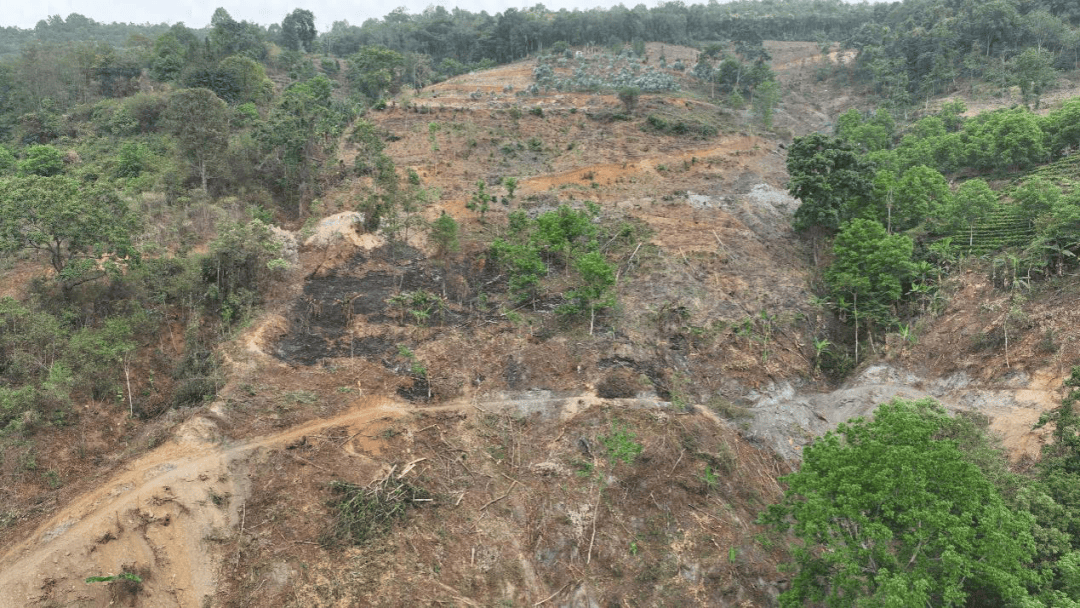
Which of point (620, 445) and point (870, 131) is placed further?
point (870, 131)

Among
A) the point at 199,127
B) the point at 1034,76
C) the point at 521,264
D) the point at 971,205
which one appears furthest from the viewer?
the point at 1034,76

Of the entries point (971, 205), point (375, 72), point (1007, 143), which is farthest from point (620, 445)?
point (375, 72)

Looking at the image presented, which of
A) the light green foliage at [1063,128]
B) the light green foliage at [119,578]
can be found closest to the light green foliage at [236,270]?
the light green foliage at [119,578]

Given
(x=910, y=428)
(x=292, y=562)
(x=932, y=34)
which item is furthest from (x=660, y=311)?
(x=932, y=34)

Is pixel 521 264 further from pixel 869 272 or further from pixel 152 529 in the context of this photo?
pixel 152 529

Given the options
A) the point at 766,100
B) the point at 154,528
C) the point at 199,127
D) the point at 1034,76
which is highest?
the point at 1034,76

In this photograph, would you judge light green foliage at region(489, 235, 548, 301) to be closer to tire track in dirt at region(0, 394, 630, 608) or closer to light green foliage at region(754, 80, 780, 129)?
tire track in dirt at region(0, 394, 630, 608)

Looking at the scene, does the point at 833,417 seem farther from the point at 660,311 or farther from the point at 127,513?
the point at 127,513
